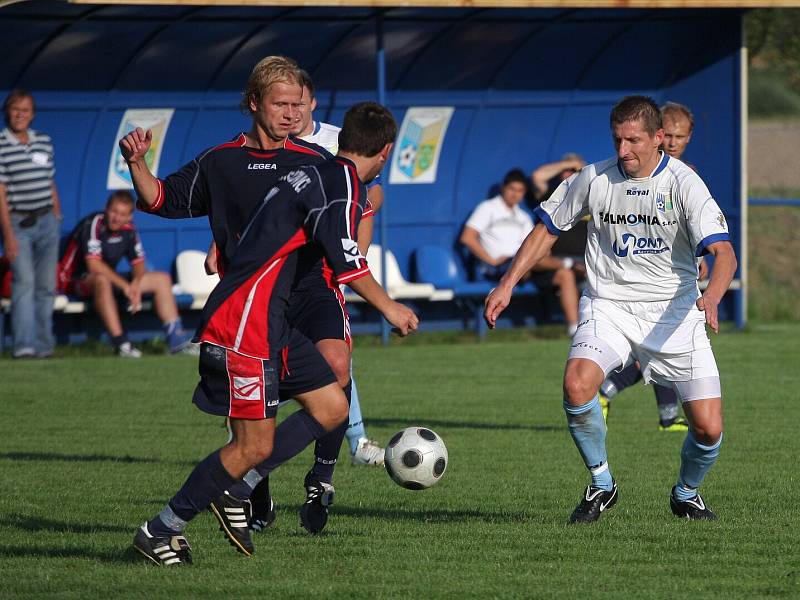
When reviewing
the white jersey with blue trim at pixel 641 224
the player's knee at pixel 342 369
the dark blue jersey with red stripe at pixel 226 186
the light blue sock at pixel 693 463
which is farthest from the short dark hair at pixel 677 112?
the dark blue jersey with red stripe at pixel 226 186

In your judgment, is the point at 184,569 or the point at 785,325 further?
the point at 785,325

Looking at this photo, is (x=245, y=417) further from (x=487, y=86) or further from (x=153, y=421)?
(x=487, y=86)

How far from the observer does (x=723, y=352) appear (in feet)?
44.9

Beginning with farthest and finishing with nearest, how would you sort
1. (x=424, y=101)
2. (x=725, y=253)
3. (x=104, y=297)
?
(x=424, y=101)
(x=104, y=297)
(x=725, y=253)

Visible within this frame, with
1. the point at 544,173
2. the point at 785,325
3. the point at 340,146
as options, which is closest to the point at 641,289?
the point at 340,146

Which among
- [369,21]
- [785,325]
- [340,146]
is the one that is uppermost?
[369,21]

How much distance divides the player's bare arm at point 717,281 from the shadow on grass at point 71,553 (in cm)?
230

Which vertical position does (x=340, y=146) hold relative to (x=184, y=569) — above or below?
above

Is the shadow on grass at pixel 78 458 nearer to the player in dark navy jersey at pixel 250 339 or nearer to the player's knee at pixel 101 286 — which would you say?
the player in dark navy jersey at pixel 250 339

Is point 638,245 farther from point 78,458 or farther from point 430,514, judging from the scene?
point 78,458

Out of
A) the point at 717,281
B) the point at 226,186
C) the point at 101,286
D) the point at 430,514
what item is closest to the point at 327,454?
the point at 430,514

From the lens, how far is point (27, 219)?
12.9 meters

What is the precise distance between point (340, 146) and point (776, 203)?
451 inches

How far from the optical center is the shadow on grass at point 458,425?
948 centimetres
